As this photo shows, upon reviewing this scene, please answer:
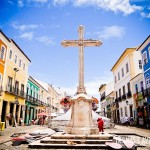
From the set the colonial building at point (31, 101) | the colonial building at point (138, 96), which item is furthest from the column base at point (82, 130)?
the colonial building at point (31, 101)

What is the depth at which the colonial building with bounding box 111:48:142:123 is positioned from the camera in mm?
26906

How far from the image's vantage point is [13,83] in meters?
23.6

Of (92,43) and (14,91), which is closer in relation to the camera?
(92,43)

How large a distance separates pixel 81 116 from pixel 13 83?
1665 centimetres

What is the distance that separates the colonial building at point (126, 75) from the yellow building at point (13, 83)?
14.5 m

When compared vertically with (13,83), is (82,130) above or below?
below

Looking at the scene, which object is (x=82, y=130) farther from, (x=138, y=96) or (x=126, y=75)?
(x=126, y=75)

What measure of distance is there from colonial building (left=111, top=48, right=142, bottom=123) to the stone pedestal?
17.6 metres

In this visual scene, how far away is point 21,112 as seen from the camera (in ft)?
88.3

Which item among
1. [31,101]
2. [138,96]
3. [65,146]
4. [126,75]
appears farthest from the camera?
[31,101]

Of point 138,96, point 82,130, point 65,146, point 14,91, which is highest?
point 14,91

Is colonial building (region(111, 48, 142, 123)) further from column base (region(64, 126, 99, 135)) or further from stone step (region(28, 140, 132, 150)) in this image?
stone step (region(28, 140, 132, 150))

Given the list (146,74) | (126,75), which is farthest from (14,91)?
(126,75)

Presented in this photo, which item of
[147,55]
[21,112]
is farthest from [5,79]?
[147,55]
